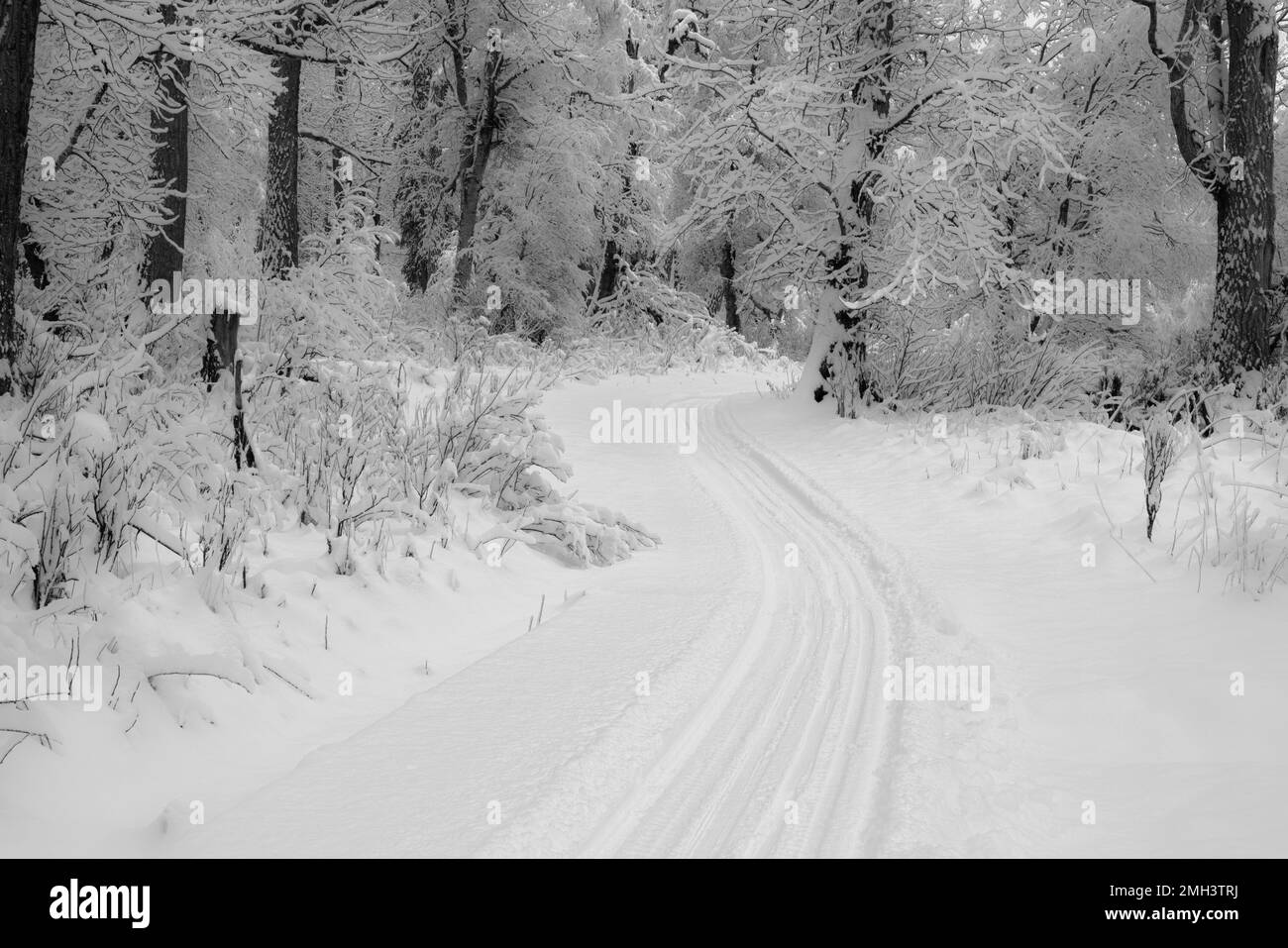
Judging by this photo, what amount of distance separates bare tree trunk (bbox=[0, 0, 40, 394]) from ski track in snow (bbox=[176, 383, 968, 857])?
412 cm

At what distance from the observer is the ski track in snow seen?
105 inches

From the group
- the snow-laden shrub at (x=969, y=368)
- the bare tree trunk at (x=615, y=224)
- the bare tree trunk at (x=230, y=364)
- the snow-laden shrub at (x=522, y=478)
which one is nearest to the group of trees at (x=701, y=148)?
the bare tree trunk at (x=615, y=224)

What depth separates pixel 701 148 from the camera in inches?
479

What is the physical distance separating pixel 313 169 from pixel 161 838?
27.8m

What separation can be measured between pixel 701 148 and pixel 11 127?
8.75m

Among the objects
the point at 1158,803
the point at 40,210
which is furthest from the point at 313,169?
the point at 1158,803

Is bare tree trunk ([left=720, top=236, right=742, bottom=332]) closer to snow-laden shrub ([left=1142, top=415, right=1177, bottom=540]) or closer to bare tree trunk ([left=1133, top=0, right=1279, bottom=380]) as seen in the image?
bare tree trunk ([left=1133, top=0, right=1279, bottom=380])

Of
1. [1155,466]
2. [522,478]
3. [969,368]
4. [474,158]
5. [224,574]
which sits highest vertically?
[474,158]

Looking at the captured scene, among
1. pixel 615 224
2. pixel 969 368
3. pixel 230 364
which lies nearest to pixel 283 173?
pixel 230 364

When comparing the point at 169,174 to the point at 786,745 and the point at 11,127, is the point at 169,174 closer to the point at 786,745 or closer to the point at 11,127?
the point at 11,127

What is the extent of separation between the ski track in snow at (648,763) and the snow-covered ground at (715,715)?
1cm

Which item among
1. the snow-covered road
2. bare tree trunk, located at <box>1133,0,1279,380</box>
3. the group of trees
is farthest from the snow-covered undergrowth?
bare tree trunk, located at <box>1133,0,1279,380</box>

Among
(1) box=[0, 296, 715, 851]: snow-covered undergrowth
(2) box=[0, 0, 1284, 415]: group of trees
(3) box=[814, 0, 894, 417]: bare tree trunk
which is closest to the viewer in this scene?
(1) box=[0, 296, 715, 851]: snow-covered undergrowth

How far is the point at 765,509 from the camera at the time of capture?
8.13m
